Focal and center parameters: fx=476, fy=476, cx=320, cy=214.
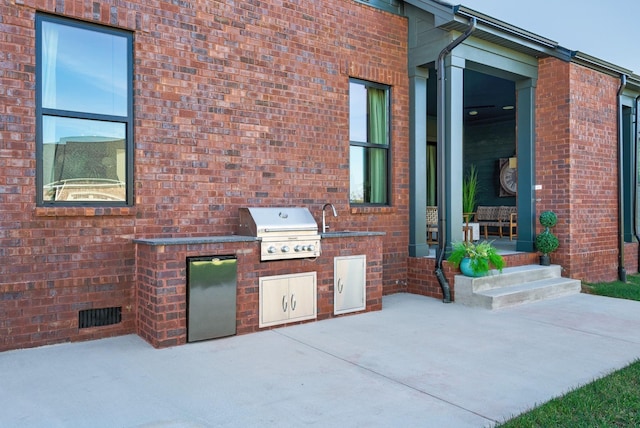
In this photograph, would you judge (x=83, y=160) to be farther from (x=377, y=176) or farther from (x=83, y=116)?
(x=377, y=176)

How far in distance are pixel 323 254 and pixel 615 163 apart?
240 inches

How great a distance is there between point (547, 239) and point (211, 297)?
5.29 metres

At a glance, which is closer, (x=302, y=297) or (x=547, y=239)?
(x=302, y=297)

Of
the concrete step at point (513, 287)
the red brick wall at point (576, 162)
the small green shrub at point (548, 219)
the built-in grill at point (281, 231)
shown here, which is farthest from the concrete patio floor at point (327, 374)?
the red brick wall at point (576, 162)

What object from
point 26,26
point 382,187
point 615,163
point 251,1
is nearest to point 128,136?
point 26,26

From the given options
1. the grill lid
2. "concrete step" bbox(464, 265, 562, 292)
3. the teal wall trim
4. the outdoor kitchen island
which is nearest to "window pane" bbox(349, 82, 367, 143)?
the teal wall trim

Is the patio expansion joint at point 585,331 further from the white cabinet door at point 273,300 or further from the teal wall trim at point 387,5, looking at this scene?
the teal wall trim at point 387,5

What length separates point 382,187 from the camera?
268 inches

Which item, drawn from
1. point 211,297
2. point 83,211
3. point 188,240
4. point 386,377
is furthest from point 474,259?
point 83,211

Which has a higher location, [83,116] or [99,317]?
[83,116]

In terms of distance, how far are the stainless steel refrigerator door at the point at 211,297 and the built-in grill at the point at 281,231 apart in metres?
0.43

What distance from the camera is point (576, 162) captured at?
7426mm

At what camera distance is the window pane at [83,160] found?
4.29 metres

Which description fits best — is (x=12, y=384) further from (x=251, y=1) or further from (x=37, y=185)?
(x=251, y=1)
